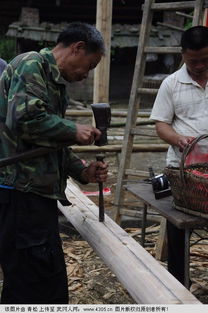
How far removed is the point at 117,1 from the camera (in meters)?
18.0

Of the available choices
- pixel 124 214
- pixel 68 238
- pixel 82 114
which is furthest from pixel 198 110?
pixel 82 114

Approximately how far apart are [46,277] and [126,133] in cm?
289

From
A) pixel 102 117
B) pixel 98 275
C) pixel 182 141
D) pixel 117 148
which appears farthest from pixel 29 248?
pixel 117 148

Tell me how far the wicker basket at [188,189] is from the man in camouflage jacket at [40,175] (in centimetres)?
55

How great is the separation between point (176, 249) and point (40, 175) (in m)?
1.48

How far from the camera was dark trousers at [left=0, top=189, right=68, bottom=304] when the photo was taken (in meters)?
2.78

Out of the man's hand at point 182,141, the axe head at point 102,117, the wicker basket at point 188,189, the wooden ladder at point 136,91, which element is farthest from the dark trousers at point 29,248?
the wooden ladder at point 136,91

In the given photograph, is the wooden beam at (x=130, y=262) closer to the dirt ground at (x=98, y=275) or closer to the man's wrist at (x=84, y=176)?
the man's wrist at (x=84, y=176)

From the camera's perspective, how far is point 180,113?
380cm

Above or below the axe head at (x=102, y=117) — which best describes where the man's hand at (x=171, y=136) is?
below

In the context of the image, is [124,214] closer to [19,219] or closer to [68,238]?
[68,238]

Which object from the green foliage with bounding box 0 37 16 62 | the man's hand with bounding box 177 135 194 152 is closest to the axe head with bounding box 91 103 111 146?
the man's hand with bounding box 177 135 194 152

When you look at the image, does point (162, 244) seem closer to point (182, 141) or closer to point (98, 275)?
point (98, 275)

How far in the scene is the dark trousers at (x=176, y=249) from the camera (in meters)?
3.78
